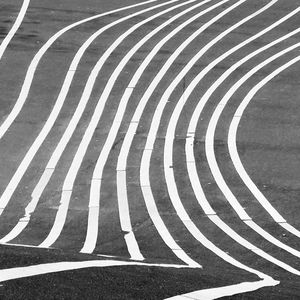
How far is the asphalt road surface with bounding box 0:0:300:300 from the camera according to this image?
13156mm

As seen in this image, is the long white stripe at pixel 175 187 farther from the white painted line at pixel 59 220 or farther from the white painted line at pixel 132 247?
the white painted line at pixel 59 220

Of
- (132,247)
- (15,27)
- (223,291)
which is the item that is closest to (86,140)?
(132,247)

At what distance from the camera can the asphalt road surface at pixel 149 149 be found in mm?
13156

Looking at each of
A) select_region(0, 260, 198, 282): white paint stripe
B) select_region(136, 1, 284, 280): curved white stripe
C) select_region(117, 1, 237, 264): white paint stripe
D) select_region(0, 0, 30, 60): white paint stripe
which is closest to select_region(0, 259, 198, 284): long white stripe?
select_region(0, 260, 198, 282): white paint stripe

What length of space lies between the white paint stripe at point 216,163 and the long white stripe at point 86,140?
3044mm

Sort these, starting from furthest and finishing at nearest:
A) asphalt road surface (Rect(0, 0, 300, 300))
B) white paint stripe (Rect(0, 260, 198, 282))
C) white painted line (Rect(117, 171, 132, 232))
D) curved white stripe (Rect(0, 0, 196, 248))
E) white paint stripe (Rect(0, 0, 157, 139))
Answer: white paint stripe (Rect(0, 0, 157, 139)), curved white stripe (Rect(0, 0, 196, 248)), white painted line (Rect(117, 171, 132, 232)), asphalt road surface (Rect(0, 0, 300, 300)), white paint stripe (Rect(0, 260, 198, 282))

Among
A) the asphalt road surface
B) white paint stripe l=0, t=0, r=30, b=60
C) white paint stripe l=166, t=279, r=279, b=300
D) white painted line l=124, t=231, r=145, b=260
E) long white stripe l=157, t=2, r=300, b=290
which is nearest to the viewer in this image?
white paint stripe l=166, t=279, r=279, b=300

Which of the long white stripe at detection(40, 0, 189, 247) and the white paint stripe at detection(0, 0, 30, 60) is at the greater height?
the white paint stripe at detection(0, 0, 30, 60)

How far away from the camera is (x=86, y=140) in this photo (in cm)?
2436

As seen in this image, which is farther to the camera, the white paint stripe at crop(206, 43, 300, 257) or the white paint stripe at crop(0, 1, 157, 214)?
the white paint stripe at crop(0, 1, 157, 214)

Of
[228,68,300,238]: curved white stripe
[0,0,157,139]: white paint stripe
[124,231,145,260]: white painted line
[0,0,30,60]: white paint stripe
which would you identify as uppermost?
[0,0,30,60]: white paint stripe

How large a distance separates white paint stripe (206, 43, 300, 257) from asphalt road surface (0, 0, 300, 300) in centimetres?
Answer: 5

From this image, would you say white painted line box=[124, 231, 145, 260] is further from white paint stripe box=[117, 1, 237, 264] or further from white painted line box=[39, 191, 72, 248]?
white painted line box=[39, 191, 72, 248]

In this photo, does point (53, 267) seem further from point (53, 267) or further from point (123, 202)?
point (123, 202)
